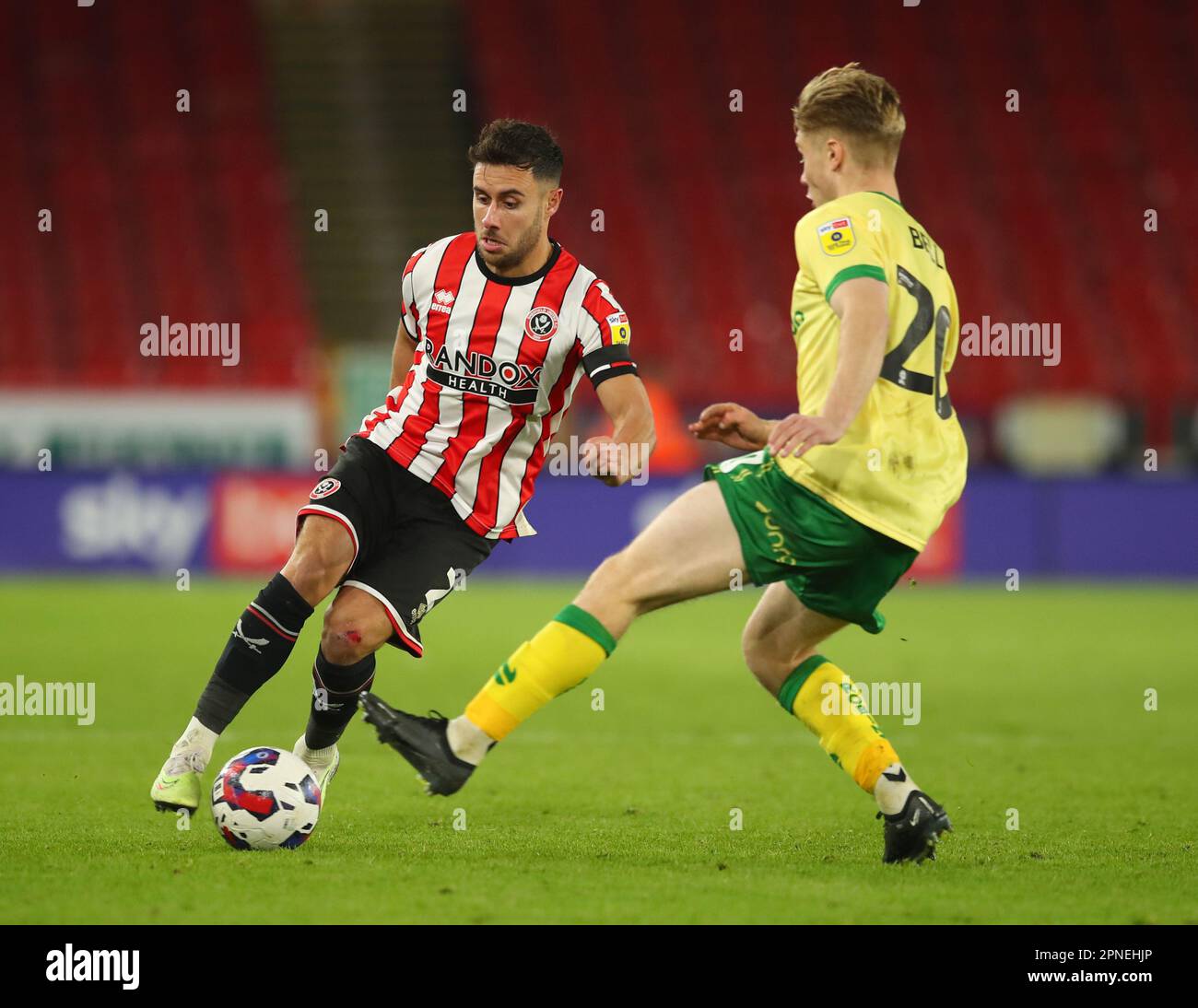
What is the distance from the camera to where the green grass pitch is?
4.08m

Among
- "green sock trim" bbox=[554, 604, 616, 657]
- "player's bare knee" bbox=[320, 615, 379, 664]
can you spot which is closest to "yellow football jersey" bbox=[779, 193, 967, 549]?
"green sock trim" bbox=[554, 604, 616, 657]

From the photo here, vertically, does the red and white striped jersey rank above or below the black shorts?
above

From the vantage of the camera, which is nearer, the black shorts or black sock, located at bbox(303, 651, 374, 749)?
the black shorts

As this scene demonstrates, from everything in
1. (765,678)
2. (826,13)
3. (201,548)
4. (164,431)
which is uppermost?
(826,13)

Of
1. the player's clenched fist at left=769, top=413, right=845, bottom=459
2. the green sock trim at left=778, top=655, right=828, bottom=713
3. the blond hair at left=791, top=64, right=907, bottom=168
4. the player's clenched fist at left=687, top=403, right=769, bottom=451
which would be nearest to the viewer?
the player's clenched fist at left=769, top=413, right=845, bottom=459

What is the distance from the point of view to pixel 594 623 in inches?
175

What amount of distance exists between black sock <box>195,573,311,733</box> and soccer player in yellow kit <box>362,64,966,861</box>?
0.56m

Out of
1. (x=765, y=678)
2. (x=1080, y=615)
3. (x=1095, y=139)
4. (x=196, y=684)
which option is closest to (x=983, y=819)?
(x=765, y=678)

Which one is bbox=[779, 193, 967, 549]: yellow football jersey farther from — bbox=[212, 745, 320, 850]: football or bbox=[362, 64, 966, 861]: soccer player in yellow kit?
bbox=[212, 745, 320, 850]: football

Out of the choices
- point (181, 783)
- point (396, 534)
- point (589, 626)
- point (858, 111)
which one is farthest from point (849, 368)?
point (181, 783)

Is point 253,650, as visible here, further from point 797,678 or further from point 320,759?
point 797,678

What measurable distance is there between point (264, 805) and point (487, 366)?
4.71 feet
